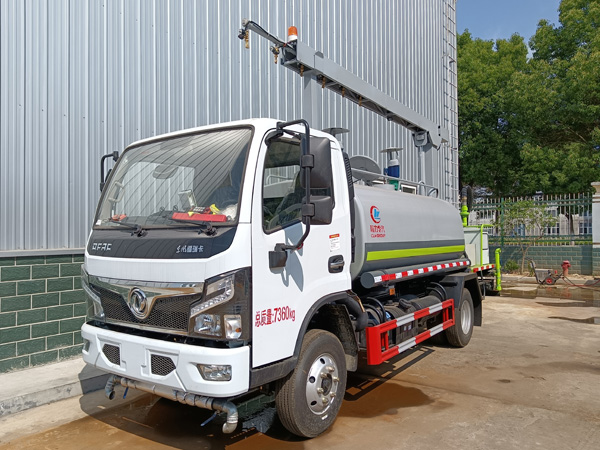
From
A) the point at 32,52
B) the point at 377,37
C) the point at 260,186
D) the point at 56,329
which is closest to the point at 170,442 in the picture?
the point at 260,186

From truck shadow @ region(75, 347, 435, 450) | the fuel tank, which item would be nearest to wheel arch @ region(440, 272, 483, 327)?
the fuel tank

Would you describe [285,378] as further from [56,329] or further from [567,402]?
[56,329]

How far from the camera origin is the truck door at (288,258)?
3.47 m

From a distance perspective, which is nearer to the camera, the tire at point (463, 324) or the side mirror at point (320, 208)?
the side mirror at point (320, 208)

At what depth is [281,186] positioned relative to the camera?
151 inches

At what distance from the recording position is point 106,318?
12.9ft

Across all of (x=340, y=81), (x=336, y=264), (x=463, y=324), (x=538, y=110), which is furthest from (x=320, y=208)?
(x=538, y=110)

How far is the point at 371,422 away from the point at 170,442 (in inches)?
71.0

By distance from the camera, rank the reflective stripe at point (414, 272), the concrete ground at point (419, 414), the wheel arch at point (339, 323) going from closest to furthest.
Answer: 1. the concrete ground at point (419, 414)
2. the wheel arch at point (339, 323)
3. the reflective stripe at point (414, 272)

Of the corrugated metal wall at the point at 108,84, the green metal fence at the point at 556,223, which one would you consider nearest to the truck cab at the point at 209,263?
the corrugated metal wall at the point at 108,84

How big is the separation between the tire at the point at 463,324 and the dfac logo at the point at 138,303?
4.80 m

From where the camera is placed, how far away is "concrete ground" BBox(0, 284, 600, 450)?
4.08 metres

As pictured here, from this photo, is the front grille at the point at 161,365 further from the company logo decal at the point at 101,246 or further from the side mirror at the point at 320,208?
the side mirror at the point at 320,208

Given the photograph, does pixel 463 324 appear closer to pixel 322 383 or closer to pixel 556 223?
pixel 322 383
